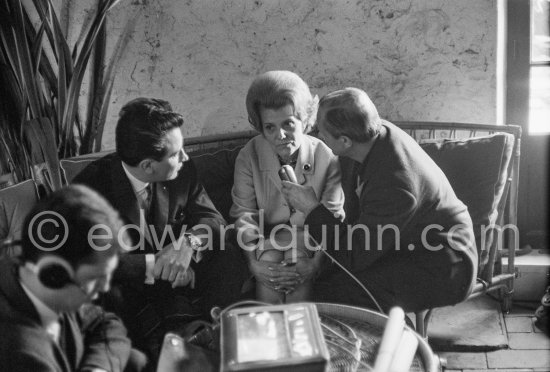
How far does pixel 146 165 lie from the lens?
1442mm

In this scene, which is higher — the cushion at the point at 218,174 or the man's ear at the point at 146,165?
the man's ear at the point at 146,165

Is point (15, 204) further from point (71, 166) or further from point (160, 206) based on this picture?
point (160, 206)

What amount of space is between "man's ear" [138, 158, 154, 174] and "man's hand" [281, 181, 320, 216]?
0.35 meters

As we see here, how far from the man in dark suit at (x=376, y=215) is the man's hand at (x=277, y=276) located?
69mm

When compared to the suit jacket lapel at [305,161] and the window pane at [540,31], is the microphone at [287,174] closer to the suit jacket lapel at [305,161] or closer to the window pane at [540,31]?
the suit jacket lapel at [305,161]

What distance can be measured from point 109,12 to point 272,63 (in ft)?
1.67

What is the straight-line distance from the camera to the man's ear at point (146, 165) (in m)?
1.44

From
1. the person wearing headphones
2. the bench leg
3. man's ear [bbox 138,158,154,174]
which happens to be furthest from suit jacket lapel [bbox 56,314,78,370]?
the bench leg

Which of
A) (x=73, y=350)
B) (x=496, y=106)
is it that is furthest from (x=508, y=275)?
(x=73, y=350)

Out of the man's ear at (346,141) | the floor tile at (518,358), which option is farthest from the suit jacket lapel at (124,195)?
the floor tile at (518,358)

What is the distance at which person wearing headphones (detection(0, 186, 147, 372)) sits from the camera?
3.50 feet

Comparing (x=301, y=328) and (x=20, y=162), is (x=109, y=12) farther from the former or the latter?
(x=301, y=328)

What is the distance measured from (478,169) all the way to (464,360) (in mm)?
616

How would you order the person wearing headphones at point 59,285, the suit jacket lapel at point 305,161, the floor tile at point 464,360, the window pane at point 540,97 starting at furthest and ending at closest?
1. the window pane at point 540,97
2. the floor tile at point 464,360
3. the suit jacket lapel at point 305,161
4. the person wearing headphones at point 59,285
